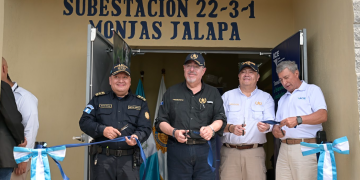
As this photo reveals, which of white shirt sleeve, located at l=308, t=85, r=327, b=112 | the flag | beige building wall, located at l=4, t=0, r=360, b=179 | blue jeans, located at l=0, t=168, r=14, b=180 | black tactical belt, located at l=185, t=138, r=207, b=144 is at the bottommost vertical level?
the flag

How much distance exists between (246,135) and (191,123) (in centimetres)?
73

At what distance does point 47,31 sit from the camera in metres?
5.23

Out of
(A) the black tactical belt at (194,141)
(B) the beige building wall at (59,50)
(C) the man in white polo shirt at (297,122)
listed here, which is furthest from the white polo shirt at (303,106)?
(B) the beige building wall at (59,50)

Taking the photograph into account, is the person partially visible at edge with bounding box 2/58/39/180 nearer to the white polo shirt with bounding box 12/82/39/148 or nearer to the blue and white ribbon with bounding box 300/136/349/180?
the white polo shirt with bounding box 12/82/39/148

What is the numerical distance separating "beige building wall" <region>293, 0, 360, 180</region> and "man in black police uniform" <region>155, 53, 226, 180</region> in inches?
43.2

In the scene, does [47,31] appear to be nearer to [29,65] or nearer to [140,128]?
[29,65]

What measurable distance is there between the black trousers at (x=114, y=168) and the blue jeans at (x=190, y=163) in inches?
15.7

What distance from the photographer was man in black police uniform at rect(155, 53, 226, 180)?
12.1ft

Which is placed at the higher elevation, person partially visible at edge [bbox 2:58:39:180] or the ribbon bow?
person partially visible at edge [bbox 2:58:39:180]

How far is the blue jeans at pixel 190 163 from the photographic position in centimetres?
370

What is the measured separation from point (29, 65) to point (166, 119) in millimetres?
Answer: 2327

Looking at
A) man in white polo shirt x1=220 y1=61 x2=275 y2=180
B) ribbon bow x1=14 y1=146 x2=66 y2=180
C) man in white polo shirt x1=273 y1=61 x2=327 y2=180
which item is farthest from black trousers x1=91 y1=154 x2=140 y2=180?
man in white polo shirt x1=273 y1=61 x2=327 y2=180

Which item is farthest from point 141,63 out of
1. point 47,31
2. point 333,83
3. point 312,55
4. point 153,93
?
point 333,83

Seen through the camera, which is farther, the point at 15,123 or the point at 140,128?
the point at 140,128
